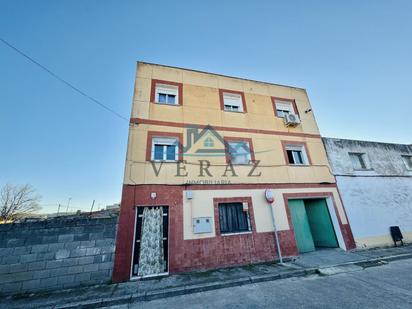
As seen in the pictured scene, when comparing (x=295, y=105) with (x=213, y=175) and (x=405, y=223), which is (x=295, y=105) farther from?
(x=405, y=223)

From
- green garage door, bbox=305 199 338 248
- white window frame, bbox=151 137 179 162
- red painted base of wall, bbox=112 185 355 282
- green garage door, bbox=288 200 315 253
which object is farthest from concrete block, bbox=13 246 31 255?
green garage door, bbox=305 199 338 248

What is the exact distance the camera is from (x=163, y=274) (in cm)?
588

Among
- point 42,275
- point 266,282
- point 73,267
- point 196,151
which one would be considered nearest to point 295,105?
point 196,151

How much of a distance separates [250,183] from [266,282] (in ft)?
12.4

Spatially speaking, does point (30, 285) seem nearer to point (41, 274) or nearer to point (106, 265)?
point (41, 274)

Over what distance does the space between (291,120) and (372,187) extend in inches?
235

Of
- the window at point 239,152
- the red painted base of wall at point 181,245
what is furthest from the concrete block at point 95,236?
the window at point 239,152

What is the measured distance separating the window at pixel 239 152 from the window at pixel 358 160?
6896 mm

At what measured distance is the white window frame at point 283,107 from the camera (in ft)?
35.0

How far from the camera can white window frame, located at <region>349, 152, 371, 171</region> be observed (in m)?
10.1

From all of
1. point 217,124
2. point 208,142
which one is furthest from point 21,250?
point 217,124

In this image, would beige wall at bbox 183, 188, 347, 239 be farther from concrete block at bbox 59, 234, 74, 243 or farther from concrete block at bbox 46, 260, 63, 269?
concrete block at bbox 46, 260, 63, 269

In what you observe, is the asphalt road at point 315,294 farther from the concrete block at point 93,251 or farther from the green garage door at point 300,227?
the green garage door at point 300,227

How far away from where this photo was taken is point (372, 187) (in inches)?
383
